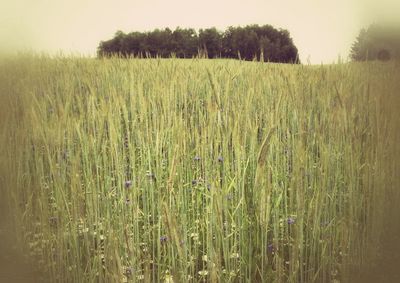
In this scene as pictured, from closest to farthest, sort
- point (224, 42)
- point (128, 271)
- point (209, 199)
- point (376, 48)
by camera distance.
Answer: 1. point (128, 271)
2. point (209, 199)
3. point (376, 48)
4. point (224, 42)

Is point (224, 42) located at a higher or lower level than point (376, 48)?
higher

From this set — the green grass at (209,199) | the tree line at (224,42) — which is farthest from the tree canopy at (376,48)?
the tree line at (224,42)

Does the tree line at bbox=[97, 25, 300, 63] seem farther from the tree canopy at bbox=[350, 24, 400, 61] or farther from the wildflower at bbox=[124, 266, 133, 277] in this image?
the wildflower at bbox=[124, 266, 133, 277]

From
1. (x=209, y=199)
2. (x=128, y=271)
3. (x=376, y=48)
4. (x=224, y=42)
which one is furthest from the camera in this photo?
(x=224, y=42)

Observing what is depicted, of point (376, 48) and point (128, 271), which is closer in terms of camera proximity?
point (128, 271)

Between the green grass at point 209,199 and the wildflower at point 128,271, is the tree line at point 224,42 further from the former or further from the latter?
the wildflower at point 128,271

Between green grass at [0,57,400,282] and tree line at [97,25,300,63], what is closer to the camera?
green grass at [0,57,400,282]

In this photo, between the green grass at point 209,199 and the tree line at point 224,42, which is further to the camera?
the tree line at point 224,42

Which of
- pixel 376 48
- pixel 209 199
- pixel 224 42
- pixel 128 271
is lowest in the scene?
pixel 128 271

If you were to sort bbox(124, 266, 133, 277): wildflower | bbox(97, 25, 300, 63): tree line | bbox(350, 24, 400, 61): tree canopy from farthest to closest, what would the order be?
bbox(97, 25, 300, 63): tree line → bbox(350, 24, 400, 61): tree canopy → bbox(124, 266, 133, 277): wildflower

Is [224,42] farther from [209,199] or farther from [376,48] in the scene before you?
[209,199]

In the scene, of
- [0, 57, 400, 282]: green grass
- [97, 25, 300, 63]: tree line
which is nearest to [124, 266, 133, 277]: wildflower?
[0, 57, 400, 282]: green grass

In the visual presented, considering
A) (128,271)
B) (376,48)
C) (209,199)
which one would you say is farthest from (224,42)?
(128,271)

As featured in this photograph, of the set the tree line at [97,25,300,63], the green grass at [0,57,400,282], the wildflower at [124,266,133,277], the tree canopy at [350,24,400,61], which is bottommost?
the wildflower at [124,266,133,277]
